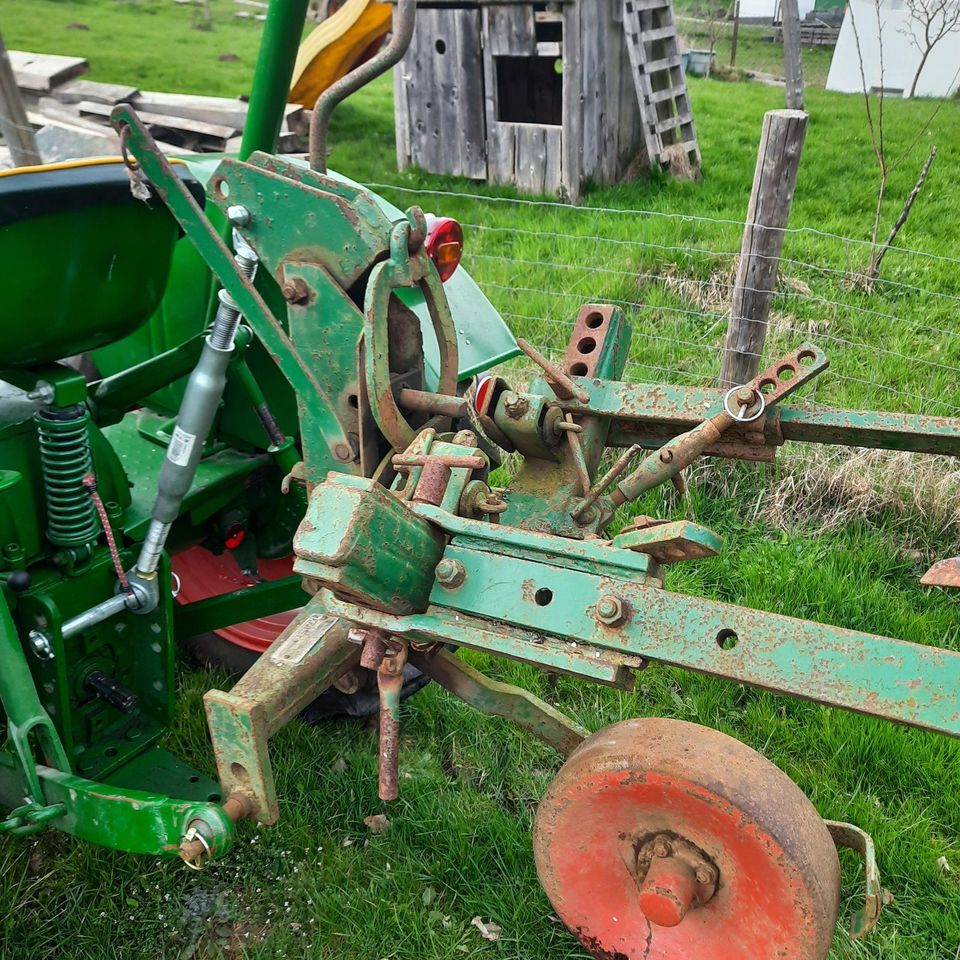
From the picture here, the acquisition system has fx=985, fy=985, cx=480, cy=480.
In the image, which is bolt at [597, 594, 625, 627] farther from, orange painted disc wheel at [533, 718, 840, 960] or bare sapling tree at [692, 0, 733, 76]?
bare sapling tree at [692, 0, 733, 76]

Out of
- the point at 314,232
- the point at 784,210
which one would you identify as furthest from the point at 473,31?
the point at 314,232

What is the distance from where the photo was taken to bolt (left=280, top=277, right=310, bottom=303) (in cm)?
194

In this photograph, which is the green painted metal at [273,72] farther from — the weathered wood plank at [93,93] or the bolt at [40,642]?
the weathered wood plank at [93,93]

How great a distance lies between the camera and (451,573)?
1.68m

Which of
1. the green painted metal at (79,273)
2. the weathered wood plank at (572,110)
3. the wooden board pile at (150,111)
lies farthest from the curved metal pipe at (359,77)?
the weathered wood plank at (572,110)

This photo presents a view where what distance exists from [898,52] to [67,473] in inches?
254

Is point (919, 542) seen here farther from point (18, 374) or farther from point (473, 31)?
point (473, 31)

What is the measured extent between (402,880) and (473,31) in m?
6.56

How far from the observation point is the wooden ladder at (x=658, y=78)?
723cm

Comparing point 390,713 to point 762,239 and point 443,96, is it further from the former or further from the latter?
point 443,96

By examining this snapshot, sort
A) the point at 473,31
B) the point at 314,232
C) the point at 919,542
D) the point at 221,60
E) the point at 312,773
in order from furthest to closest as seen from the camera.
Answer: the point at 221,60 < the point at 473,31 < the point at 919,542 < the point at 312,773 < the point at 314,232

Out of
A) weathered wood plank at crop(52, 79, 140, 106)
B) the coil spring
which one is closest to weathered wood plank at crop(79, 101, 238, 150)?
weathered wood plank at crop(52, 79, 140, 106)

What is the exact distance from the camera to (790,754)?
2.78 meters

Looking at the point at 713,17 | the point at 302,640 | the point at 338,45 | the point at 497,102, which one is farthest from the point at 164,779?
the point at 713,17
